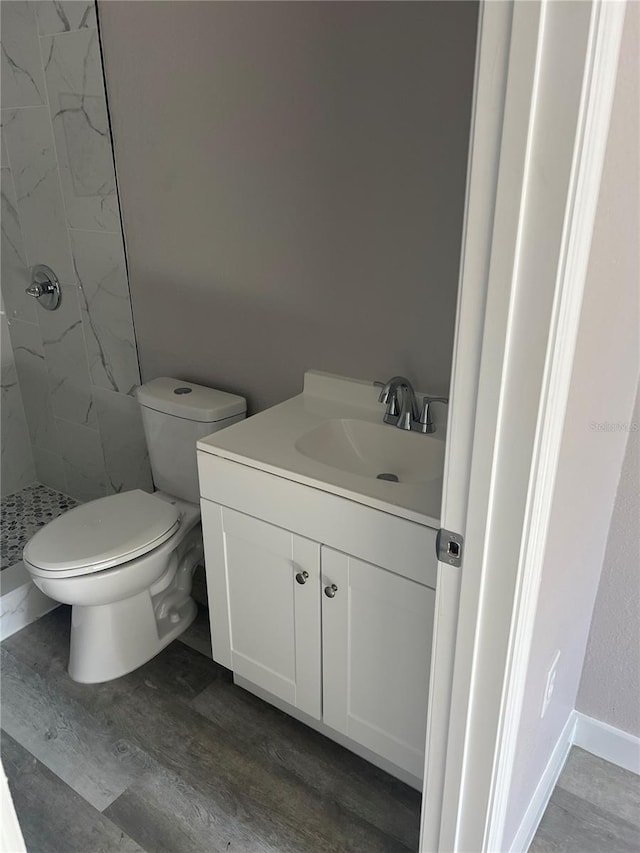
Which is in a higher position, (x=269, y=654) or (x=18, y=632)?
(x=269, y=654)

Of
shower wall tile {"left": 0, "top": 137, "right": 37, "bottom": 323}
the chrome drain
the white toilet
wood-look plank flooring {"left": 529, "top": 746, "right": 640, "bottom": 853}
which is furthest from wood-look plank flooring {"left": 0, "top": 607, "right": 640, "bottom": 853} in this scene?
shower wall tile {"left": 0, "top": 137, "right": 37, "bottom": 323}

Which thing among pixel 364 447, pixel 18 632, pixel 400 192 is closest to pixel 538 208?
pixel 400 192

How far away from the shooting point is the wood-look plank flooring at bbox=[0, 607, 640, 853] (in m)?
1.48

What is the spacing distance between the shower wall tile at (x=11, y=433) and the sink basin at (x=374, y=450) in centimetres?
175

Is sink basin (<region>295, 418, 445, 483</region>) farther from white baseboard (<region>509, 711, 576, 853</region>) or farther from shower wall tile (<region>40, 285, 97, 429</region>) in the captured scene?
Answer: shower wall tile (<region>40, 285, 97, 429</region>)

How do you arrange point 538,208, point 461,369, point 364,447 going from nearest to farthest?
1. point 538,208
2. point 461,369
3. point 364,447

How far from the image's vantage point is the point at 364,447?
165 cm

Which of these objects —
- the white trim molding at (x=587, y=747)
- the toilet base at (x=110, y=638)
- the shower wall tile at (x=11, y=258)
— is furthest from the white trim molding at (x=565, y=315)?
the shower wall tile at (x=11, y=258)

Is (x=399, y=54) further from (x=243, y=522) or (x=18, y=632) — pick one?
(x=18, y=632)

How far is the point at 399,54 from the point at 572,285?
92 centimetres

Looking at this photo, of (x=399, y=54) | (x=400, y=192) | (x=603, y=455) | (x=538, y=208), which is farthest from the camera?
(x=400, y=192)

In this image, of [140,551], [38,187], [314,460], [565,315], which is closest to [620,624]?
[314,460]

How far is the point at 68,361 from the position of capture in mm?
2539

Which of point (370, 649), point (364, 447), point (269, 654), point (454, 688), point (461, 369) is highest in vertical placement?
point (461, 369)
